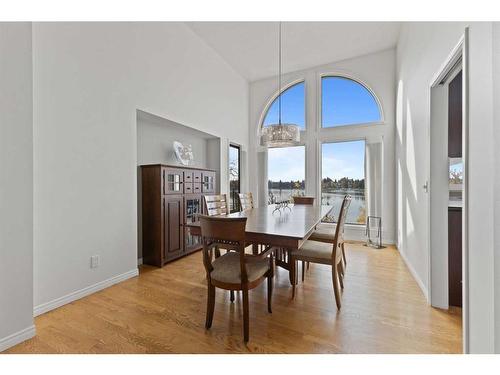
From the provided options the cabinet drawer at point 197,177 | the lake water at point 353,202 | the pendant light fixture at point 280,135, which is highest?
the pendant light fixture at point 280,135

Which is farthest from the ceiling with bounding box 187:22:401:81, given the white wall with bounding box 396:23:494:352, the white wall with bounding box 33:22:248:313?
the white wall with bounding box 33:22:248:313

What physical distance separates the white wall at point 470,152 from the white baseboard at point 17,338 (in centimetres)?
284

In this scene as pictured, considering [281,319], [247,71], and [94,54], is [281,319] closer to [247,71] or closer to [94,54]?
[94,54]

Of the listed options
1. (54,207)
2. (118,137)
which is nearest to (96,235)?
(54,207)

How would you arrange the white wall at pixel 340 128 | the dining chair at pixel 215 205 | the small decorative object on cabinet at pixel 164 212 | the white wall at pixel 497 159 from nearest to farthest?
the white wall at pixel 497 159 → the dining chair at pixel 215 205 → the small decorative object on cabinet at pixel 164 212 → the white wall at pixel 340 128

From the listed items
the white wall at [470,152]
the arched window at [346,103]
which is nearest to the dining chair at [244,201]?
the white wall at [470,152]

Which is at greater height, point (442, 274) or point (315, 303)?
point (442, 274)

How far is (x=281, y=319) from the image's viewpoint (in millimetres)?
1881

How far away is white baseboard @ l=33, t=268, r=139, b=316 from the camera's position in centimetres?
199

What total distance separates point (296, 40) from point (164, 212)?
356 cm

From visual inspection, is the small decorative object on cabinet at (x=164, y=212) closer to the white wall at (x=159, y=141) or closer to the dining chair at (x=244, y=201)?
the white wall at (x=159, y=141)

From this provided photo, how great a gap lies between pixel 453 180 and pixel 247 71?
4.39m

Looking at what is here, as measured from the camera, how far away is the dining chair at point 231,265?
5.16ft

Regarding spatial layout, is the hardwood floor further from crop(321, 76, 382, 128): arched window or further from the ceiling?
the ceiling
